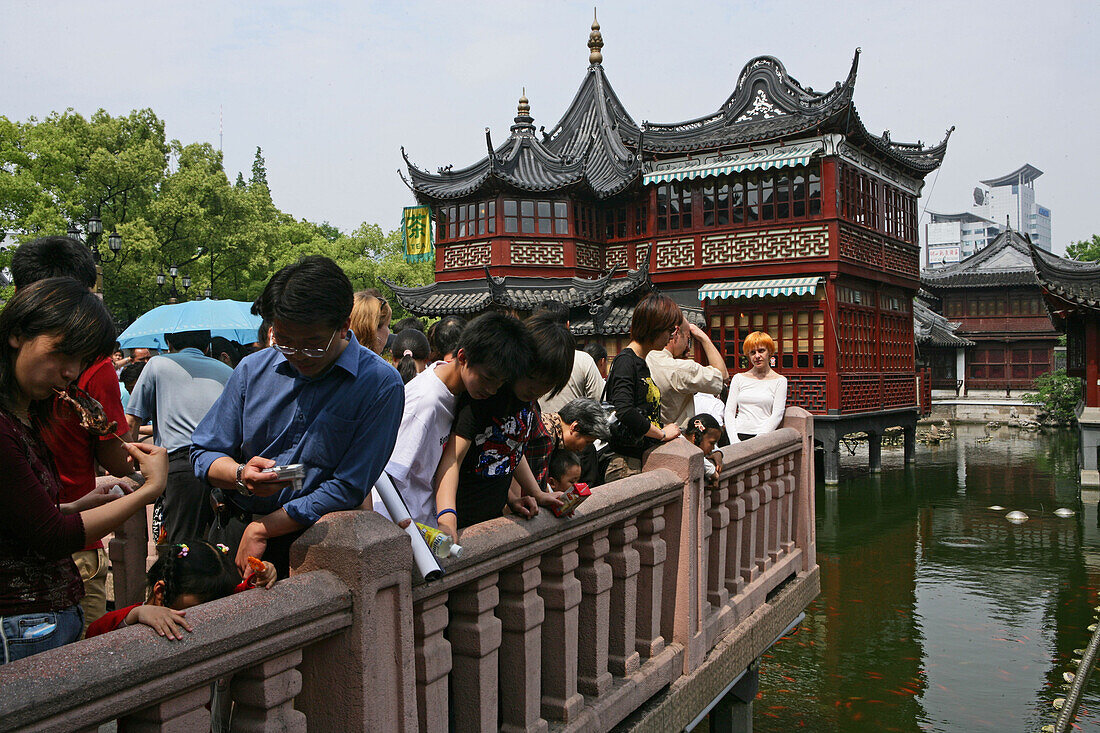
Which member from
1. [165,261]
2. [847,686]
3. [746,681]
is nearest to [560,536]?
[746,681]

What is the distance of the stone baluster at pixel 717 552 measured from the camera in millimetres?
5012

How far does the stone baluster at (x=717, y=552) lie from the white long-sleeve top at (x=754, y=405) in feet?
6.08

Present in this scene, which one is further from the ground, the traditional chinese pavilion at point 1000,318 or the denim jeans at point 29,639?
the traditional chinese pavilion at point 1000,318

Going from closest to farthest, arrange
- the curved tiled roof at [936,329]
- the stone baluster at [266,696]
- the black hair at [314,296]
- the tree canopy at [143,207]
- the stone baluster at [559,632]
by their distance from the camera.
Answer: the stone baluster at [266,696] < the black hair at [314,296] < the stone baluster at [559,632] < the tree canopy at [143,207] < the curved tiled roof at [936,329]

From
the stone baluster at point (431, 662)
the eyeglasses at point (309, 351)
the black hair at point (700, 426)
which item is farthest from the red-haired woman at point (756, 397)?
the eyeglasses at point (309, 351)

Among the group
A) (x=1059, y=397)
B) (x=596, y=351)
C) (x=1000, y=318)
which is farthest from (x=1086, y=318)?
(x=1000, y=318)

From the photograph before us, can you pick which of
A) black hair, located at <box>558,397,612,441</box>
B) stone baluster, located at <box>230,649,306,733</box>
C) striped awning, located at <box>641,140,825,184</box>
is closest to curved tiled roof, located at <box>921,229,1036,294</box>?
striped awning, located at <box>641,140,825,184</box>

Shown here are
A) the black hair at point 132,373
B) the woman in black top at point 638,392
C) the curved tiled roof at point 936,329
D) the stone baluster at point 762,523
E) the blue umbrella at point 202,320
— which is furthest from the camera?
the curved tiled roof at point 936,329

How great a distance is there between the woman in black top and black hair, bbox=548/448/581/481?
427 millimetres

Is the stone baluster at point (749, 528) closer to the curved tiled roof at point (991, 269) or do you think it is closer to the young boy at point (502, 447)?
the young boy at point (502, 447)

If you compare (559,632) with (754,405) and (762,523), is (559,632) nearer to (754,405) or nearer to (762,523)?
(762,523)

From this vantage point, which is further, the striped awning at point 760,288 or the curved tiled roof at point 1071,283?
the striped awning at point 760,288

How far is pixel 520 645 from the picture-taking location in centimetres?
310

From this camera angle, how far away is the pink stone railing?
183cm
